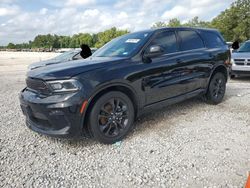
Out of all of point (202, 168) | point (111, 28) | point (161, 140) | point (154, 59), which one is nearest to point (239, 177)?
point (202, 168)

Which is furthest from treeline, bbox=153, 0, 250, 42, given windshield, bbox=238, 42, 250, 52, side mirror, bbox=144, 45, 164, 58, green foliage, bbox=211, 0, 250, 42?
side mirror, bbox=144, 45, 164, 58

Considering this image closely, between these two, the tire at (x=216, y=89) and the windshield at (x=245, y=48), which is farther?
the windshield at (x=245, y=48)

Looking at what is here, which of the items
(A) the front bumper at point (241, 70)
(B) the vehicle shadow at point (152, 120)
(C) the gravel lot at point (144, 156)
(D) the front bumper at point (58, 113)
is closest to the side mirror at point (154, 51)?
(B) the vehicle shadow at point (152, 120)

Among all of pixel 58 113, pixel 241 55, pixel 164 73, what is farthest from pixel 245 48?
pixel 58 113

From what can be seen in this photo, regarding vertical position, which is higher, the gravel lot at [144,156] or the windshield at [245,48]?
the windshield at [245,48]

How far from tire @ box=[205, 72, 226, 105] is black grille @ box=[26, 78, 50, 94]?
3.66 metres

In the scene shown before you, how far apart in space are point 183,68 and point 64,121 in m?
2.51

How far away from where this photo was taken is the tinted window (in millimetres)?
4278

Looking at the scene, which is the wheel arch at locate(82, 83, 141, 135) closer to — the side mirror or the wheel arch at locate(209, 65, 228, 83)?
the side mirror

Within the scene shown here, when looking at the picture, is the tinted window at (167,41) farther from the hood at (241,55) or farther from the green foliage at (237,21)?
the green foliage at (237,21)

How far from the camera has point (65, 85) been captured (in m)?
3.21

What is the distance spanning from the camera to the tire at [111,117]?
3.43 meters

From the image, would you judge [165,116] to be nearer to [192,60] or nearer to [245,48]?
[192,60]

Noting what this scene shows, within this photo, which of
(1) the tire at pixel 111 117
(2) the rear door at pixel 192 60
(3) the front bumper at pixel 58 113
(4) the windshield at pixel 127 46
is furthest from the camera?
(2) the rear door at pixel 192 60
